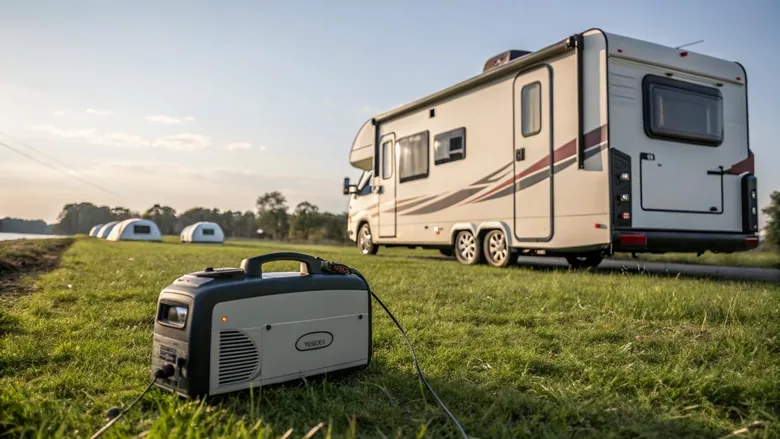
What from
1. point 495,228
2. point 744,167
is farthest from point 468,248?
point 744,167

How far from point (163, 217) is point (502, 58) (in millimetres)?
59551

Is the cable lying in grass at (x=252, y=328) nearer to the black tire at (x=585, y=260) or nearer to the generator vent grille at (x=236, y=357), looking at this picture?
the generator vent grille at (x=236, y=357)

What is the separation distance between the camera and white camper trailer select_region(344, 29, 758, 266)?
22.5 ft

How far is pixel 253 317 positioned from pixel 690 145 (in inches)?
270

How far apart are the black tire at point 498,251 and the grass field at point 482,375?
3.71 m

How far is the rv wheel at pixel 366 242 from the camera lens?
1273cm

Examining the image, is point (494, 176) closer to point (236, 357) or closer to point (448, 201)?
point (448, 201)

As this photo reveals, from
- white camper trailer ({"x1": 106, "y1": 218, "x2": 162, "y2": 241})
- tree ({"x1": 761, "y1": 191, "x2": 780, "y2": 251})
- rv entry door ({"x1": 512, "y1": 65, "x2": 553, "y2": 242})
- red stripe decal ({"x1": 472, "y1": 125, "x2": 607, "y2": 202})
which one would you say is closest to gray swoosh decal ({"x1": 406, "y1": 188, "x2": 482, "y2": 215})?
red stripe decal ({"x1": 472, "y1": 125, "x2": 607, "y2": 202})

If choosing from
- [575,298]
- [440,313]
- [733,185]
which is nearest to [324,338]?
[440,313]

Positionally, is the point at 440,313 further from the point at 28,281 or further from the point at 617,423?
the point at 28,281

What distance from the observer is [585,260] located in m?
9.95

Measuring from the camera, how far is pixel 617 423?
2.04 metres

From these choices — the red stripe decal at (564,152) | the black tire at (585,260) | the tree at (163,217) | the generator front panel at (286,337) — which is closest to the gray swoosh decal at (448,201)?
the red stripe decal at (564,152)

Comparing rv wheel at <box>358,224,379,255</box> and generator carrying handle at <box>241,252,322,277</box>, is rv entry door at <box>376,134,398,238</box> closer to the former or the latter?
rv wheel at <box>358,224,379,255</box>
